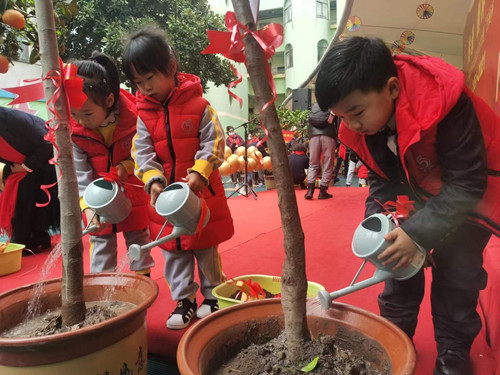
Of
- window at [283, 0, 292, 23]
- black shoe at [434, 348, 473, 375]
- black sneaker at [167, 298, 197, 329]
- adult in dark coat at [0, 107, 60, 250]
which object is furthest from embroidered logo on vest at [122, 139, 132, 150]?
window at [283, 0, 292, 23]

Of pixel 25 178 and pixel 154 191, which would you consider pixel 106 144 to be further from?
pixel 25 178

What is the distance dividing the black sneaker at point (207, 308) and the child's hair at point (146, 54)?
775mm

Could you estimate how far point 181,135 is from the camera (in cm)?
128

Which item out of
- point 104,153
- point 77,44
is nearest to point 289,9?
point 77,44

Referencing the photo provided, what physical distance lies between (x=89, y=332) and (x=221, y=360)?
0.83 feet

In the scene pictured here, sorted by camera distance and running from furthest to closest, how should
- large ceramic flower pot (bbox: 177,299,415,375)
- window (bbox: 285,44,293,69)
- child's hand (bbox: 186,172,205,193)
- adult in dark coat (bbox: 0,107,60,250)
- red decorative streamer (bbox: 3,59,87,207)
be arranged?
window (bbox: 285,44,293,69) → adult in dark coat (bbox: 0,107,60,250) → child's hand (bbox: 186,172,205,193) → red decorative streamer (bbox: 3,59,87,207) → large ceramic flower pot (bbox: 177,299,415,375)

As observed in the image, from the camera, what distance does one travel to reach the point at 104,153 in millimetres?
1434

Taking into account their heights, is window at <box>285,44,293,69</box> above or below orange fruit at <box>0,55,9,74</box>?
below

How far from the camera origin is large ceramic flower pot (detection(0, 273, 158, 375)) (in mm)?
706

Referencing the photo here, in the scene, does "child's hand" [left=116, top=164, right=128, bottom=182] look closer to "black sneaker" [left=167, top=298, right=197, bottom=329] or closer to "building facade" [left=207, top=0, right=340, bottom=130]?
"black sneaker" [left=167, top=298, right=197, bottom=329]

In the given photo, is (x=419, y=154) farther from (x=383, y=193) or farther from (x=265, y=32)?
(x=265, y=32)

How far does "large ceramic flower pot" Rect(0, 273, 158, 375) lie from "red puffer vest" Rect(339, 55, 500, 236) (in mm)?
672

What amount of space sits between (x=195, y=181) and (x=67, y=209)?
368mm

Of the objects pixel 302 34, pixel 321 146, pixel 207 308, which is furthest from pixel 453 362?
pixel 302 34
